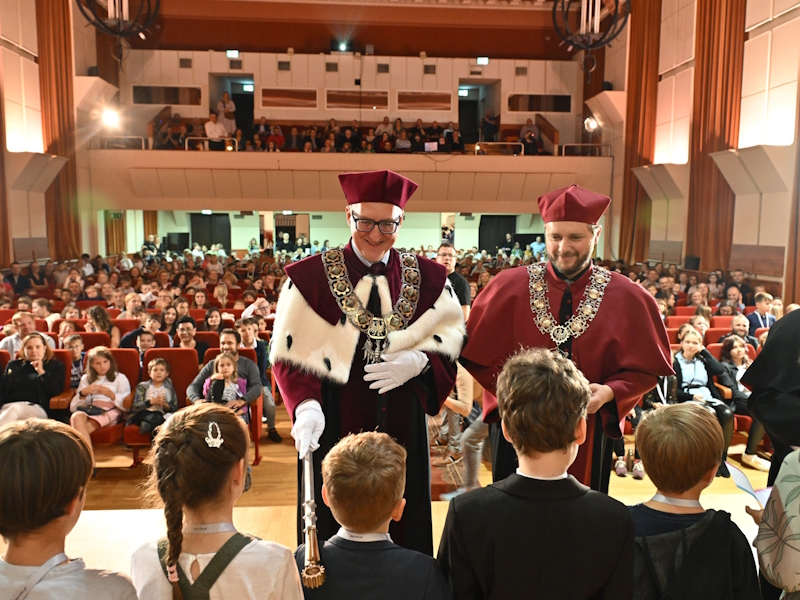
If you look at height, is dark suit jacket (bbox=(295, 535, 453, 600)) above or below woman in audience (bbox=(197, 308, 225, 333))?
above

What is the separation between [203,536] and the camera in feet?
4.88

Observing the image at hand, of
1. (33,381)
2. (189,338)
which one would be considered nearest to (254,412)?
(189,338)

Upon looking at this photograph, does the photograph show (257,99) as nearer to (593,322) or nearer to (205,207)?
(205,207)

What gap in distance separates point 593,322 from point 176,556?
5.60 ft

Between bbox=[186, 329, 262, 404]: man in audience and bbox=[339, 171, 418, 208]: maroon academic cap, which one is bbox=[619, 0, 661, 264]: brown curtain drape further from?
bbox=[339, 171, 418, 208]: maroon academic cap

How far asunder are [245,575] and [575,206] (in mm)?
1722

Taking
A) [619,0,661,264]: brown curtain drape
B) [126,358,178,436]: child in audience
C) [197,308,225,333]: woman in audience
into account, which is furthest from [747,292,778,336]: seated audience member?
[619,0,661,264]: brown curtain drape

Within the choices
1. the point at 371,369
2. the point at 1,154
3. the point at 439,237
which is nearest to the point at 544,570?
the point at 371,369

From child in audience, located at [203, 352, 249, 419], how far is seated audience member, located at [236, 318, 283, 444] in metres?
0.64

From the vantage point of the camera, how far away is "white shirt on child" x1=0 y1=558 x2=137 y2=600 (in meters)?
1.29

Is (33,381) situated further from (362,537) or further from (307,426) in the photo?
(362,537)

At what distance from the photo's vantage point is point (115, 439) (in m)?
5.35

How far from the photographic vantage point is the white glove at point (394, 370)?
228 cm

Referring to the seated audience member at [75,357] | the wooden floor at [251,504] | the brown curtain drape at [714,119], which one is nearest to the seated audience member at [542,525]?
the wooden floor at [251,504]
